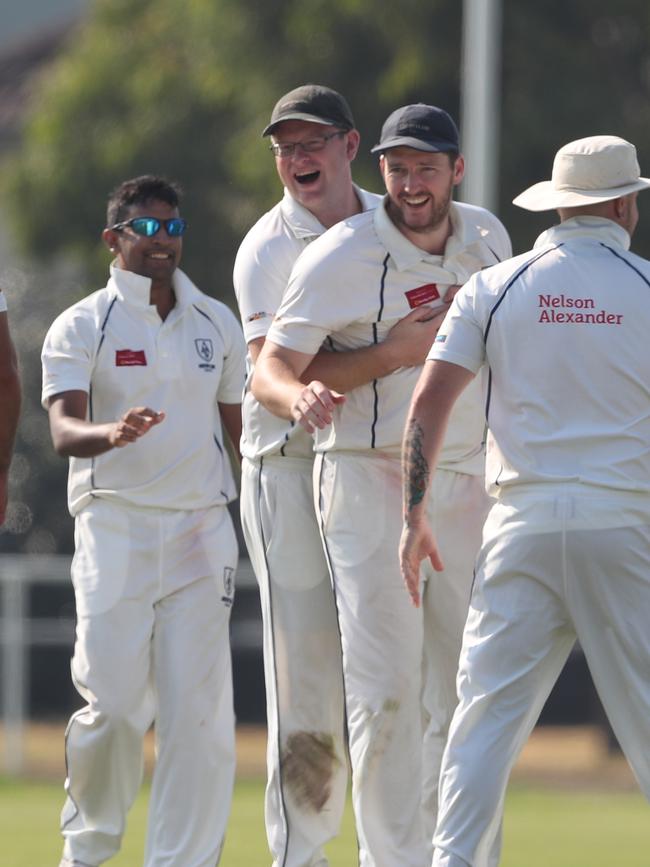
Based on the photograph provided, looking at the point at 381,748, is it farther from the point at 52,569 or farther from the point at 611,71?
the point at 611,71

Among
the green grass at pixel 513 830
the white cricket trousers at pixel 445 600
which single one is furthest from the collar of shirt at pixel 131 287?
the green grass at pixel 513 830

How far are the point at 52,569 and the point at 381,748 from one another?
10.9 m

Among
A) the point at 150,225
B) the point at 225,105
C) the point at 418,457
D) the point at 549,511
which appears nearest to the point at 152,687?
the point at 150,225

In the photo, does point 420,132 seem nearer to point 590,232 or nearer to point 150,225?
point 590,232

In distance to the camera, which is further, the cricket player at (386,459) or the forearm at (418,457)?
the cricket player at (386,459)

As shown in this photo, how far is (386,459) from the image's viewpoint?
7281 millimetres

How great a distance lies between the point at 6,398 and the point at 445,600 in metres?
1.68

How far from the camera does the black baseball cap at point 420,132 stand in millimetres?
7102

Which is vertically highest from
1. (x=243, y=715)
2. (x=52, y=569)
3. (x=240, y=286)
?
(x=240, y=286)

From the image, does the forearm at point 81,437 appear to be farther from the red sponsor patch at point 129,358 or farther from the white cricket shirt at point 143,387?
the red sponsor patch at point 129,358

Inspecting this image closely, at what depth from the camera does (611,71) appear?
18516 millimetres

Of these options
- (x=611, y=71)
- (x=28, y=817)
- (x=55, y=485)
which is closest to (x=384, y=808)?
(x=28, y=817)

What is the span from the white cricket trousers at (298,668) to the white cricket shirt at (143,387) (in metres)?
0.56

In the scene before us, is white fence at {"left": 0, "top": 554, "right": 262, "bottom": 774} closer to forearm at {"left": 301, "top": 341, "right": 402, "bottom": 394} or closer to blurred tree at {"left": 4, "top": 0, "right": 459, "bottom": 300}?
blurred tree at {"left": 4, "top": 0, "right": 459, "bottom": 300}
